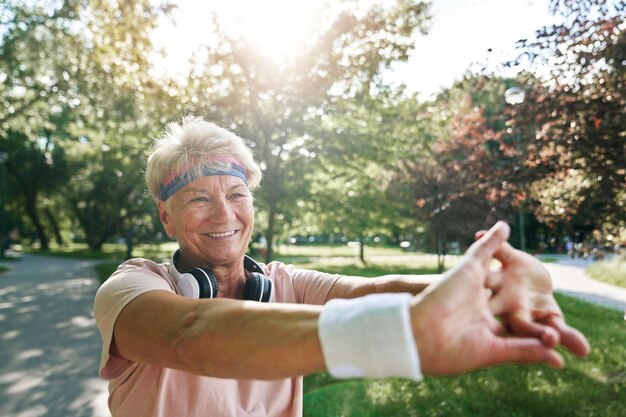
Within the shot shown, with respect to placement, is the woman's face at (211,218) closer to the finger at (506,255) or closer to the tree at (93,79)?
the finger at (506,255)

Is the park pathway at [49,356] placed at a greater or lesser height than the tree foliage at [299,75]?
lesser

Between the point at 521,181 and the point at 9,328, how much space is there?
852 centimetres

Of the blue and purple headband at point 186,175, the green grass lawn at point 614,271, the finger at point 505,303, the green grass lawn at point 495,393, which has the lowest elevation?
the green grass lawn at point 495,393

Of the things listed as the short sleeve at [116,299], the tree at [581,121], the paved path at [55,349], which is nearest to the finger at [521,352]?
the short sleeve at [116,299]

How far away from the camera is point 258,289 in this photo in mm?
1958

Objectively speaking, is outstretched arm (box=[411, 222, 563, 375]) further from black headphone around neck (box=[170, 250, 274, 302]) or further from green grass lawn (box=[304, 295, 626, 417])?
green grass lawn (box=[304, 295, 626, 417])

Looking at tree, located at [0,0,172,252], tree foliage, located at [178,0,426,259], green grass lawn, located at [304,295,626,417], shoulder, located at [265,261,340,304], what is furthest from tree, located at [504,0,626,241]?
tree, located at [0,0,172,252]

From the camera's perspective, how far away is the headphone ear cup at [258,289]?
6.40ft

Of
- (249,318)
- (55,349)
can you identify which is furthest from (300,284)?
(55,349)

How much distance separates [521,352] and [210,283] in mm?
1133

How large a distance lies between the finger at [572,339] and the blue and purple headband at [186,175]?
1250mm

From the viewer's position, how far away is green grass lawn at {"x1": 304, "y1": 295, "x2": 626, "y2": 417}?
4.47 metres

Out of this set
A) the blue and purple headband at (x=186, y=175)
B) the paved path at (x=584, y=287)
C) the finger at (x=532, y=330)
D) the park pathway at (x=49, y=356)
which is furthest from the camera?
the paved path at (x=584, y=287)

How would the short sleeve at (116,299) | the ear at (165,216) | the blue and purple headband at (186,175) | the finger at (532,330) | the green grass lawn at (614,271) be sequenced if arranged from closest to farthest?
1. the finger at (532,330)
2. the short sleeve at (116,299)
3. the blue and purple headband at (186,175)
4. the ear at (165,216)
5. the green grass lawn at (614,271)
